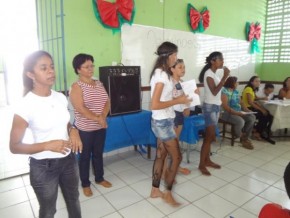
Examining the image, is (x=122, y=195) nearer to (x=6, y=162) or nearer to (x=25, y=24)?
(x=6, y=162)

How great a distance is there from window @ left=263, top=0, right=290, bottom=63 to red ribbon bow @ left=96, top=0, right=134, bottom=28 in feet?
13.2

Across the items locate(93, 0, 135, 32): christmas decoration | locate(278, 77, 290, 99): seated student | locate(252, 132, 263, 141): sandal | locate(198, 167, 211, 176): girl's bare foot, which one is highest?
locate(93, 0, 135, 32): christmas decoration

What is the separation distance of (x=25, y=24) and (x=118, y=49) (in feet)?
4.02

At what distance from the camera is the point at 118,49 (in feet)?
11.0

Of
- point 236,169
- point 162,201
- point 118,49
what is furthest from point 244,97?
point 162,201

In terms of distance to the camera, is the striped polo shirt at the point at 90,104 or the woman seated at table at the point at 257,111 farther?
the woman seated at table at the point at 257,111

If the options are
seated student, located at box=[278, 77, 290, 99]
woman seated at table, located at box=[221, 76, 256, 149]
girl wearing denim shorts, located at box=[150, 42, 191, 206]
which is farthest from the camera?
seated student, located at box=[278, 77, 290, 99]

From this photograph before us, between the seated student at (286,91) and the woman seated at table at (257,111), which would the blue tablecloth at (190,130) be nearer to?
the woman seated at table at (257,111)

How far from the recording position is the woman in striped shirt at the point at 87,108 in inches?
87.4

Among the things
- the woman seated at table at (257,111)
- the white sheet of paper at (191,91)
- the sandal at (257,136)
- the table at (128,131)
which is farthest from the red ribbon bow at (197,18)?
the white sheet of paper at (191,91)

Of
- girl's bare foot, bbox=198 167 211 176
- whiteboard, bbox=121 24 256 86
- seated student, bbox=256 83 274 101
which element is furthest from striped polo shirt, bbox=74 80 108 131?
seated student, bbox=256 83 274 101

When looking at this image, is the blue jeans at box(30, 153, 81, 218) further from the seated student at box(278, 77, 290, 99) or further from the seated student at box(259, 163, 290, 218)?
the seated student at box(278, 77, 290, 99)

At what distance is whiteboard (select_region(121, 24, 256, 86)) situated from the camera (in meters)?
3.46

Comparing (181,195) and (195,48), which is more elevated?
(195,48)
